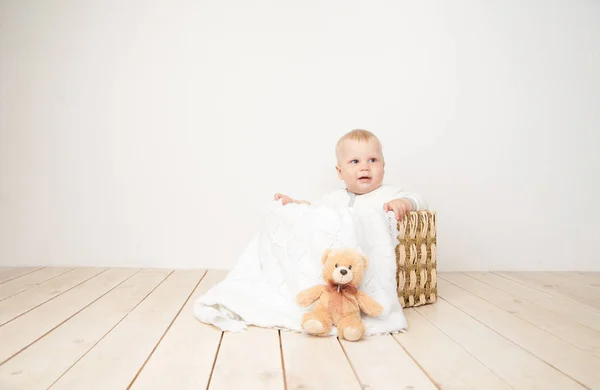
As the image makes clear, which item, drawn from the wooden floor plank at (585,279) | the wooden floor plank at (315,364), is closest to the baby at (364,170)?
the wooden floor plank at (315,364)

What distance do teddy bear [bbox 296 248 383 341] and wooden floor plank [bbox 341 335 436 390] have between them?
5 centimetres

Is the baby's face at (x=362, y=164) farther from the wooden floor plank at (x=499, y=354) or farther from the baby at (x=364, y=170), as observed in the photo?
the wooden floor plank at (x=499, y=354)

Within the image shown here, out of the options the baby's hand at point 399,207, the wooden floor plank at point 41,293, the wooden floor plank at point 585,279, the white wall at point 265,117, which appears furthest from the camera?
the white wall at point 265,117

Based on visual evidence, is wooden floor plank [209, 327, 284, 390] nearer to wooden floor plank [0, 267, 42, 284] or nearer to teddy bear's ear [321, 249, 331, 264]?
teddy bear's ear [321, 249, 331, 264]

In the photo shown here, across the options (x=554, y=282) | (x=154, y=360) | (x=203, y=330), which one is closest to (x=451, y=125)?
(x=554, y=282)

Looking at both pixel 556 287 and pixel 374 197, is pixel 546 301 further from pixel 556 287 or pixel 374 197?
pixel 374 197

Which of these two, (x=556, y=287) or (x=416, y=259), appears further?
(x=556, y=287)

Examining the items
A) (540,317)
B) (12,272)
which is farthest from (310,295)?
(12,272)

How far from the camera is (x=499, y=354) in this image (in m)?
1.10

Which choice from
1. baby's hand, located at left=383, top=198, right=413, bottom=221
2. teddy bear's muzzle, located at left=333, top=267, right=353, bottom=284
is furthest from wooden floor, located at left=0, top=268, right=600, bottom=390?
baby's hand, located at left=383, top=198, right=413, bottom=221

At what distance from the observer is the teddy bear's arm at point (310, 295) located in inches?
50.0

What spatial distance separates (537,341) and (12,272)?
191 centimetres

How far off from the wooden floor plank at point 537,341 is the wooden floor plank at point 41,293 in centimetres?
127

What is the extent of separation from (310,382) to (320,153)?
1.39m
